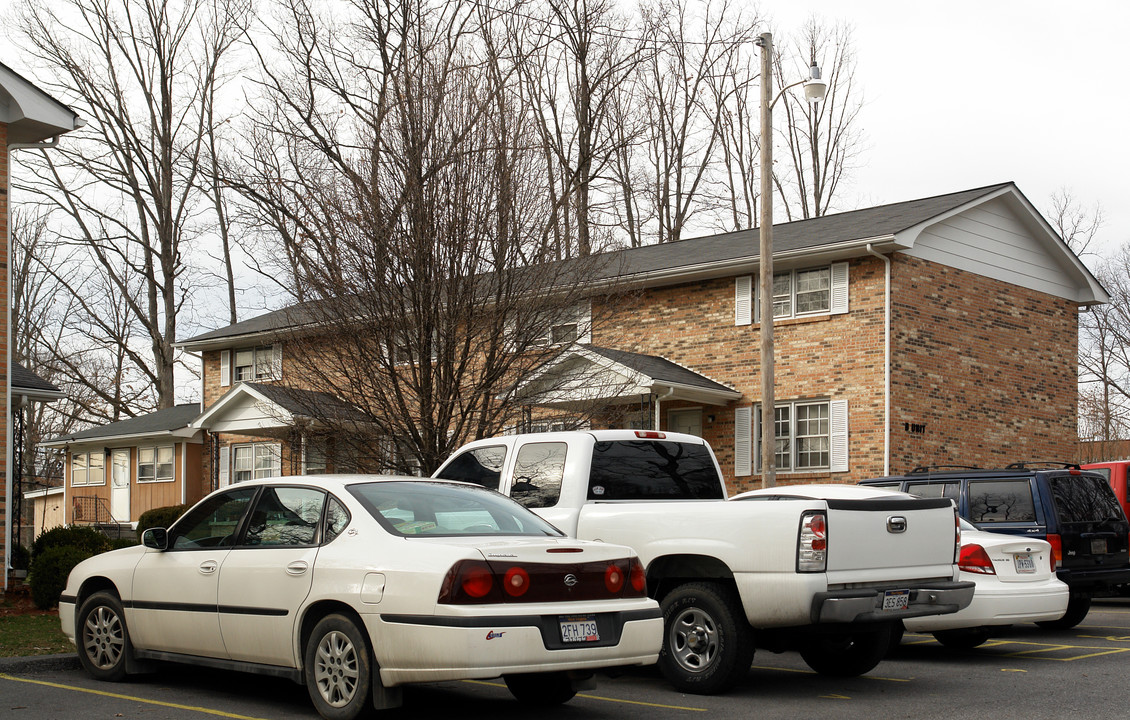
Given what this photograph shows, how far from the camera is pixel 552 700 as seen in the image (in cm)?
773

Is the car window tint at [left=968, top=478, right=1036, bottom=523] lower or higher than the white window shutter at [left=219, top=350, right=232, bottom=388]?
lower

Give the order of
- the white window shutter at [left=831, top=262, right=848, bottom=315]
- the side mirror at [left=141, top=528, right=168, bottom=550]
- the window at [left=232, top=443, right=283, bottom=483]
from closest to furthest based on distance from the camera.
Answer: the side mirror at [left=141, top=528, right=168, bottom=550] < the white window shutter at [left=831, top=262, right=848, bottom=315] < the window at [left=232, top=443, right=283, bottom=483]

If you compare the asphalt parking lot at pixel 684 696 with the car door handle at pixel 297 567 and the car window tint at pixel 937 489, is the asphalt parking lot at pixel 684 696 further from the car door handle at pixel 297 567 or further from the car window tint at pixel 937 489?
the car window tint at pixel 937 489

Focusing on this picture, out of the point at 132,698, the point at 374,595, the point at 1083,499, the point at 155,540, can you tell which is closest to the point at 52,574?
the point at 155,540

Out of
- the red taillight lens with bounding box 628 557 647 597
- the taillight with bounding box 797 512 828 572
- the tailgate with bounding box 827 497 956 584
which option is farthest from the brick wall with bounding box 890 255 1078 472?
the red taillight lens with bounding box 628 557 647 597

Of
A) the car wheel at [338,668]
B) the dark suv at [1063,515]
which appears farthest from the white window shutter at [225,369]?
the car wheel at [338,668]

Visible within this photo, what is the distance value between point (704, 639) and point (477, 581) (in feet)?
7.99

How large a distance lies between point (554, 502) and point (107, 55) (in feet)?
113

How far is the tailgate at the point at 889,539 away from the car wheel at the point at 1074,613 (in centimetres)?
415

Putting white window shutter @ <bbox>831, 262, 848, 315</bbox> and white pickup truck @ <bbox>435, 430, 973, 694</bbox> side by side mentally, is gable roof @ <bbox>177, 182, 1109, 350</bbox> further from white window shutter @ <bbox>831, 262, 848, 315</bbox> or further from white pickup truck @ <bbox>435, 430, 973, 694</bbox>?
white pickup truck @ <bbox>435, 430, 973, 694</bbox>

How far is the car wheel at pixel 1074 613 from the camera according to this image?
12.0 meters

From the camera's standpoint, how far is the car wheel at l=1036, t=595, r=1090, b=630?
39.5 feet

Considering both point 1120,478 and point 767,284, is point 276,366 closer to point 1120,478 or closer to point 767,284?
point 767,284

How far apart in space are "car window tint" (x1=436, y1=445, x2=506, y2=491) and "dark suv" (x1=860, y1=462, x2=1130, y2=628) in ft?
→ 15.6
